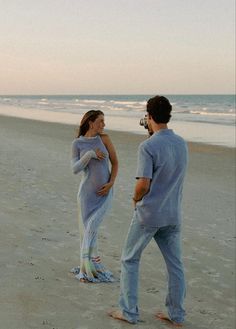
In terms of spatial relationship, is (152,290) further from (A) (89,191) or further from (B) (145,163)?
Answer: (B) (145,163)

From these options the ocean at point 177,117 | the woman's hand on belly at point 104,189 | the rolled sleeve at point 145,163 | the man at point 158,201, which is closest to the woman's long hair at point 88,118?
the woman's hand on belly at point 104,189

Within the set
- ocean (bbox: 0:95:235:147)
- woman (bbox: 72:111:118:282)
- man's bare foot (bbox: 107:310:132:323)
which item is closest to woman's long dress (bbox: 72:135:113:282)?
woman (bbox: 72:111:118:282)

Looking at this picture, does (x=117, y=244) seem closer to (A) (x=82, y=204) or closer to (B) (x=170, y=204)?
(A) (x=82, y=204)

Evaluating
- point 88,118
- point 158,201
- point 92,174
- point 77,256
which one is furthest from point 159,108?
point 77,256

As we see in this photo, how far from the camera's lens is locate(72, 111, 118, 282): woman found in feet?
17.0

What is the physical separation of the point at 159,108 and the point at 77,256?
3.03m

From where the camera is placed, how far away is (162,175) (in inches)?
161

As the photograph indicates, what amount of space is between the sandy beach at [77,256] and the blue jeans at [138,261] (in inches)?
7.9

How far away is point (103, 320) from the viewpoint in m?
4.48

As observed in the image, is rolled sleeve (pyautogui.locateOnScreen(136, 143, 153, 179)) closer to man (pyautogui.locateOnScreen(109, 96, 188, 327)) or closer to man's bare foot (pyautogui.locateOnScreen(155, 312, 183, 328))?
man (pyautogui.locateOnScreen(109, 96, 188, 327))

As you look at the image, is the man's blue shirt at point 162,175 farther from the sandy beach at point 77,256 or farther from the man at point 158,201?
the sandy beach at point 77,256

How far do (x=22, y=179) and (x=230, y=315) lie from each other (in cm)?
712

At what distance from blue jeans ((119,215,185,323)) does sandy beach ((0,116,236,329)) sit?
0.20 meters

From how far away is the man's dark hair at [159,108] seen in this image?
3.98 metres
